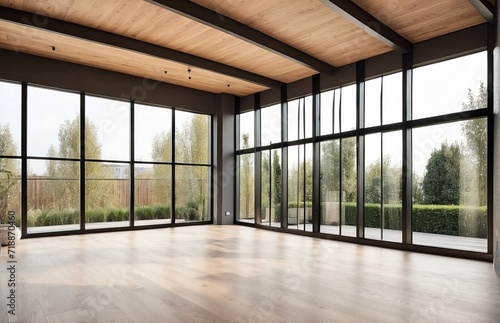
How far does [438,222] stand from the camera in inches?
244

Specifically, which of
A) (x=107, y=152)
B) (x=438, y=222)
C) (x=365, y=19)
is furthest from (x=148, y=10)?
(x=438, y=222)

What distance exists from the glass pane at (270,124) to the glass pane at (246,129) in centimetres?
44

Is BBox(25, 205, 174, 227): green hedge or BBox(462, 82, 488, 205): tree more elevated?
BBox(462, 82, 488, 205): tree

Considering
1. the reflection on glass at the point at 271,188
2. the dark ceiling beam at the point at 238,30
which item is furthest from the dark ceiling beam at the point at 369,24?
the reflection on glass at the point at 271,188

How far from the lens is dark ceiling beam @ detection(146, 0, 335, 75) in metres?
5.17

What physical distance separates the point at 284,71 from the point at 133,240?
517 cm

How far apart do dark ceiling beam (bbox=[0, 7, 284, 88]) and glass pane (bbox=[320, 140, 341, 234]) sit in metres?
2.63

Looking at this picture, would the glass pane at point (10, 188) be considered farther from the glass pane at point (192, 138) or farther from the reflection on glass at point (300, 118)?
the reflection on glass at point (300, 118)

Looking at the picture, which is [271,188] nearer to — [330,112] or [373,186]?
[330,112]

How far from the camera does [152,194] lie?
944 cm

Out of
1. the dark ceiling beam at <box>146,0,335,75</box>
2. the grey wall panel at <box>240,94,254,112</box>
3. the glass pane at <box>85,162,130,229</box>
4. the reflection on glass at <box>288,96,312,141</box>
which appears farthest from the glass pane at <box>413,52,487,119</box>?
the glass pane at <box>85,162,130,229</box>

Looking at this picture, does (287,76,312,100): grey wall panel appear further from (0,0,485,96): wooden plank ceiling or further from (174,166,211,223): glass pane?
(174,166,211,223): glass pane

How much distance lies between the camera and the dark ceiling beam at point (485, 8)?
4852 mm

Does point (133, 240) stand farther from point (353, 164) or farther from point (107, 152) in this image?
point (353, 164)
